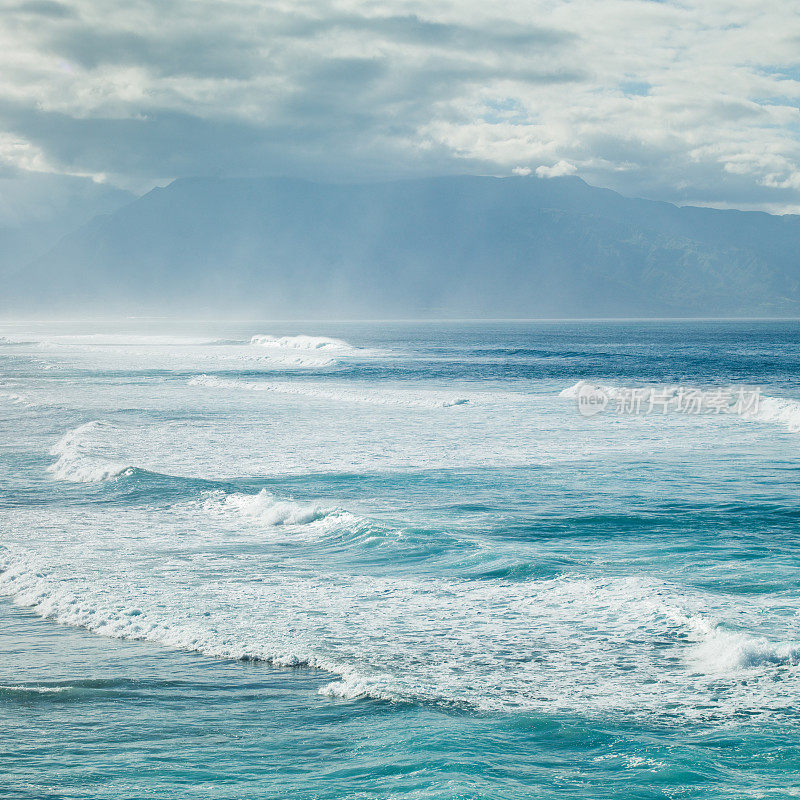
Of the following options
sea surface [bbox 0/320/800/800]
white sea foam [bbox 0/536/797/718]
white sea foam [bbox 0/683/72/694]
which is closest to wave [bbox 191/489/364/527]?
sea surface [bbox 0/320/800/800]

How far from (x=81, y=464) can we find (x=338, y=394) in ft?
77.0

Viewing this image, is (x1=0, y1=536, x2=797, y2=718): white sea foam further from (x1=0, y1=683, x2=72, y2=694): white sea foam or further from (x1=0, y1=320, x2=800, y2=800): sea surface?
(x1=0, y1=683, x2=72, y2=694): white sea foam

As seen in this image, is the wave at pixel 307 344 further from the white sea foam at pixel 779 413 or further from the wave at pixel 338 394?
the white sea foam at pixel 779 413

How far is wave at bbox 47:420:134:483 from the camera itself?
20.4m

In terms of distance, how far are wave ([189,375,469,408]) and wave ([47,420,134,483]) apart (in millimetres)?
16511

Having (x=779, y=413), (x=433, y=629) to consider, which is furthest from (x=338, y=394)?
(x=433, y=629)

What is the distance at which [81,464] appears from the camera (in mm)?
→ 21422

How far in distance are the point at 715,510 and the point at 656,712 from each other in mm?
9362

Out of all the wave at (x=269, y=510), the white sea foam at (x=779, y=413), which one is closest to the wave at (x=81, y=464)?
the wave at (x=269, y=510)

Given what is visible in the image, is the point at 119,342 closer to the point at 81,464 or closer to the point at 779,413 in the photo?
the point at 779,413

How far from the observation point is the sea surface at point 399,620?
6.92 m

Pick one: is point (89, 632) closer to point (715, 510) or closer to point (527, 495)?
point (527, 495)

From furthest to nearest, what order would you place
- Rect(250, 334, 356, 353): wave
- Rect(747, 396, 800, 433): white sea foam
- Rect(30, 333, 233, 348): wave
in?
1. Rect(30, 333, 233, 348): wave
2. Rect(250, 334, 356, 353): wave
3. Rect(747, 396, 800, 433): white sea foam

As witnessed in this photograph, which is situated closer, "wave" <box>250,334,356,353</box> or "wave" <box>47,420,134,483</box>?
"wave" <box>47,420,134,483</box>
